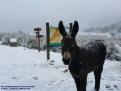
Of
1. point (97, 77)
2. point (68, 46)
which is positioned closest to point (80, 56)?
point (68, 46)

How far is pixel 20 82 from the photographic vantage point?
11.8 meters

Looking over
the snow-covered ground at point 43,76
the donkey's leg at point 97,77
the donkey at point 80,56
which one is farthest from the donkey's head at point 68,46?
the snow-covered ground at point 43,76

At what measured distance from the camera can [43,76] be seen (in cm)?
1270

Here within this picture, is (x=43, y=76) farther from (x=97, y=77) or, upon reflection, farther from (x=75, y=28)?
(x=75, y=28)

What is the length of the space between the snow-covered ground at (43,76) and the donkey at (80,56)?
1.26 metres

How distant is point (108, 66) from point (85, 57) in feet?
18.5

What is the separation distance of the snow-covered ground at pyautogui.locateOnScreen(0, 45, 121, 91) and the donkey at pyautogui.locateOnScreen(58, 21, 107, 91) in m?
1.26

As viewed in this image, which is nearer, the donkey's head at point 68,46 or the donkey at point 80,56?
the donkey's head at point 68,46

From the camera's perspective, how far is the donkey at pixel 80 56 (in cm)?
861

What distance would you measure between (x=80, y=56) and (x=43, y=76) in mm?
3749

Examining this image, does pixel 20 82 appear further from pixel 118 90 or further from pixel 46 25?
pixel 46 25

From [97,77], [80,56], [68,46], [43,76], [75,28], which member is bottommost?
[43,76]

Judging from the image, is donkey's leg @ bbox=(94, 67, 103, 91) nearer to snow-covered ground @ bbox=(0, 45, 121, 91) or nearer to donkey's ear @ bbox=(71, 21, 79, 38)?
snow-covered ground @ bbox=(0, 45, 121, 91)

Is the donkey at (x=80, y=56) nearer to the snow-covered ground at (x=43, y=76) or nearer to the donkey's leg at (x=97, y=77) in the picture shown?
the donkey's leg at (x=97, y=77)
